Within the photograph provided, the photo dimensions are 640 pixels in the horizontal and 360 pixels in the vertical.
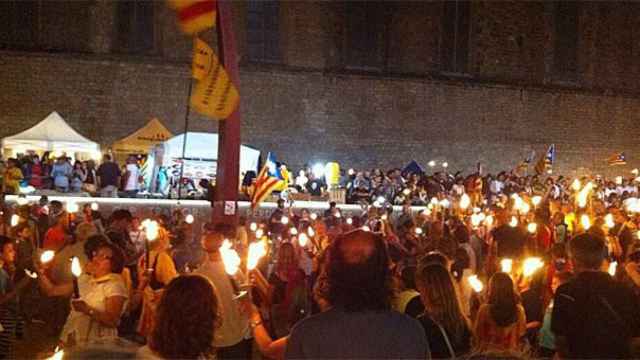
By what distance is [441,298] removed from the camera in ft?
14.7

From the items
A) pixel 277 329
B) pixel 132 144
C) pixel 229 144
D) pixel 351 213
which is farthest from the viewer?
pixel 132 144

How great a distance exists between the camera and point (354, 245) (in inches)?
121

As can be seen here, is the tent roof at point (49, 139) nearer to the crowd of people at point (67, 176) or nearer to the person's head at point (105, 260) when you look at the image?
the crowd of people at point (67, 176)

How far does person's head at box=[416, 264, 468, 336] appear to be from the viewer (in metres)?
4.45

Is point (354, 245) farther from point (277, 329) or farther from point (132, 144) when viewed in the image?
point (132, 144)

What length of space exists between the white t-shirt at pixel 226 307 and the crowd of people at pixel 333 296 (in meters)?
0.01

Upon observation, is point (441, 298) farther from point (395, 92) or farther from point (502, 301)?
point (395, 92)

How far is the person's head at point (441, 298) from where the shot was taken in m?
4.45

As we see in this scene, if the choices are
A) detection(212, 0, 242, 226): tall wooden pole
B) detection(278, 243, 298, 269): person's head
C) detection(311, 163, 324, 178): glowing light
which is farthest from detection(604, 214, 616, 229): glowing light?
detection(311, 163, 324, 178): glowing light

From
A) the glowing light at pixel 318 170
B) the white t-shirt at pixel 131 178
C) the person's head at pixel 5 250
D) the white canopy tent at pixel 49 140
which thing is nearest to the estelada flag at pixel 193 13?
the person's head at pixel 5 250

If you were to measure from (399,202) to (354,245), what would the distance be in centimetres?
2017

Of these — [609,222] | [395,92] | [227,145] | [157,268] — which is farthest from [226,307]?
[395,92]

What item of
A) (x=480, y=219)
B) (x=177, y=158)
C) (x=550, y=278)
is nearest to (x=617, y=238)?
(x=480, y=219)

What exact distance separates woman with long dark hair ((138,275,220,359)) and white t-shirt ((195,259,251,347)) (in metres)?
2.49
